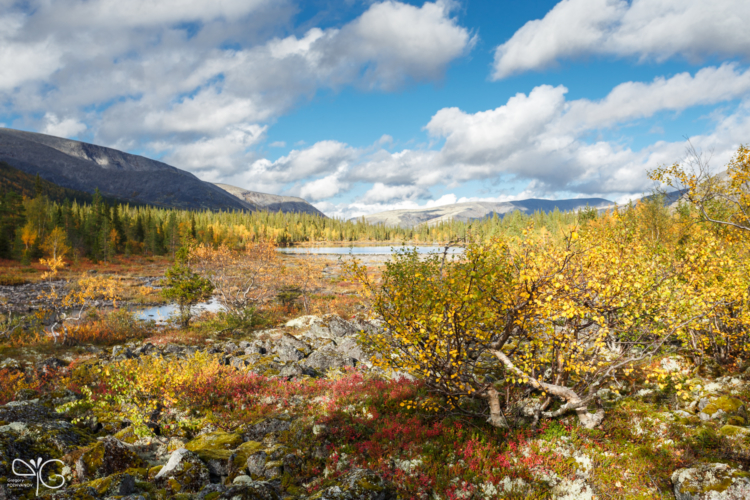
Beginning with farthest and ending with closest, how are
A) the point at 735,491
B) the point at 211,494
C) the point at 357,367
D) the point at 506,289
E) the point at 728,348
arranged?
1. the point at 357,367
2. the point at 728,348
3. the point at 506,289
4. the point at 211,494
5. the point at 735,491

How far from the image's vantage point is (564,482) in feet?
26.2

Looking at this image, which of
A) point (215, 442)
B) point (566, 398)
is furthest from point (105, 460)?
point (566, 398)

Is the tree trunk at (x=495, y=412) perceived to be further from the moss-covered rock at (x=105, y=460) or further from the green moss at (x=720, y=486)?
the moss-covered rock at (x=105, y=460)

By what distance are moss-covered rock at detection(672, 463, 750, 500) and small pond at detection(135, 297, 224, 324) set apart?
34.8 metres

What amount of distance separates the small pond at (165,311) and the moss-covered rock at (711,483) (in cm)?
3478

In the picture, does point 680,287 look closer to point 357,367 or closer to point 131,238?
point 357,367

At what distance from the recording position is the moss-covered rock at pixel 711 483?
6535 millimetres

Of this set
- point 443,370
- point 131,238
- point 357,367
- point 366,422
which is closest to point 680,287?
point 443,370

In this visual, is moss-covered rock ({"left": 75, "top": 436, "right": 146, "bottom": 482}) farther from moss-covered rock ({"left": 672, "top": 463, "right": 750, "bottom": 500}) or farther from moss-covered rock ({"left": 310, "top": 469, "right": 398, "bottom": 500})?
moss-covered rock ({"left": 672, "top": 463, "right": 750, "bottom": 500})

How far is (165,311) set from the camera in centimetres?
3750

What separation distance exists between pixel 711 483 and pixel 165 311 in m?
42.7

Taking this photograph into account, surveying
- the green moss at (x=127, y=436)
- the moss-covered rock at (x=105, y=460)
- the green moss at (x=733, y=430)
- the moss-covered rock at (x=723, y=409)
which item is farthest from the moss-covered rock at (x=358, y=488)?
the moss-covered rock at (x=723, y=409)

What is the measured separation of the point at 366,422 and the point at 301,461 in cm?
249
